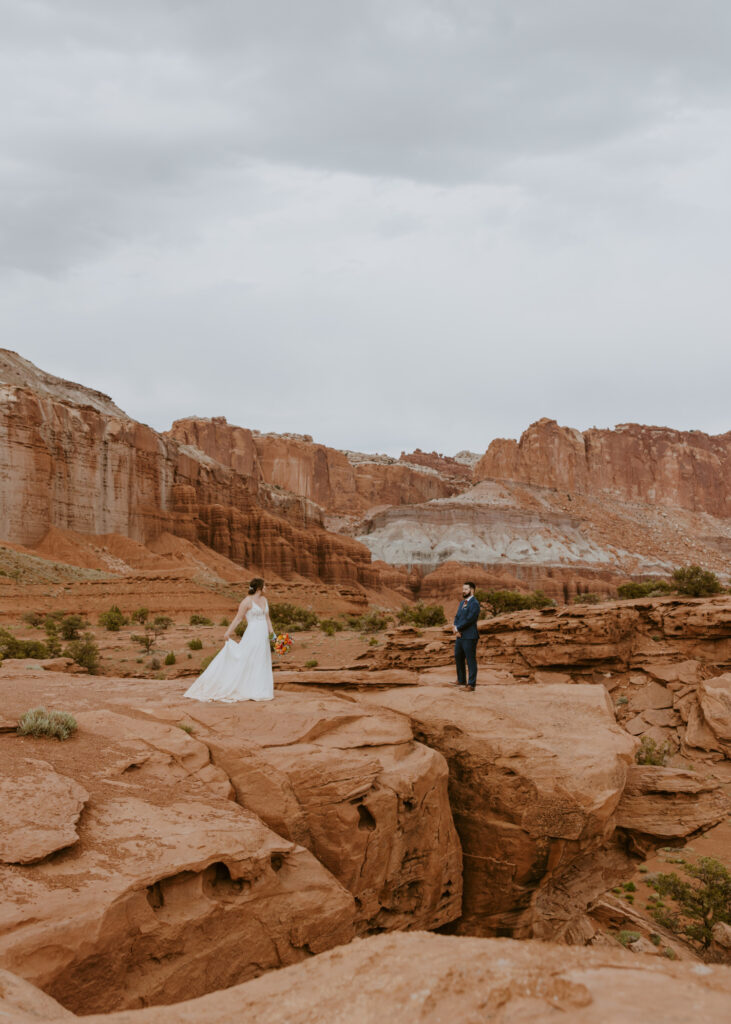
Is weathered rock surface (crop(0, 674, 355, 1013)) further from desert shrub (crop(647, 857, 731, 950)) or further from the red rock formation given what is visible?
the red rock formation

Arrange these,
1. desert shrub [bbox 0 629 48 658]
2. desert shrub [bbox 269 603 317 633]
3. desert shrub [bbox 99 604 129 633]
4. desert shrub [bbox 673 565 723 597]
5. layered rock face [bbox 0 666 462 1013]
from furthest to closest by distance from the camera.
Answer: desert shrub [bbox 269 603 317 633], desert shrub [bbox 99 604 129 633], desert shrub [bbox 673 565 723 597], desert shrub [bbox 0 629 48 658], layered rock face [bbox 0 666 462 1013]

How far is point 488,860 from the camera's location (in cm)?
854

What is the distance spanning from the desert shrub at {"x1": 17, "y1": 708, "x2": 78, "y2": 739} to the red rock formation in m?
128

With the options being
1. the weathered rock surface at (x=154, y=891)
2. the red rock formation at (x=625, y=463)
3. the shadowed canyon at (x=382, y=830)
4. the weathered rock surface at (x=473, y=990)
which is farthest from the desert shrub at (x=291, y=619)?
the red rock formation at (x=625, y=463)

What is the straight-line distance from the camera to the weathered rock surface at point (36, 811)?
4.71 m

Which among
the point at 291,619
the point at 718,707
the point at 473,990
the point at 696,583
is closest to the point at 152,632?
the point at 291,619

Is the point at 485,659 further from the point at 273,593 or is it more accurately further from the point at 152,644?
the point at 273,593

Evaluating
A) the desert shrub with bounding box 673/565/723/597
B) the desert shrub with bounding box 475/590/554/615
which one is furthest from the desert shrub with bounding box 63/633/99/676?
the desert shrub with bounding box 673/565/723/597

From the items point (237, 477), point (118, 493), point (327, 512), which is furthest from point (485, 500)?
point (118, 493)

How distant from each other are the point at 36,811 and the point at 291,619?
113 ft

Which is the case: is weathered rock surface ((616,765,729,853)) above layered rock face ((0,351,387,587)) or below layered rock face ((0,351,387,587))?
below

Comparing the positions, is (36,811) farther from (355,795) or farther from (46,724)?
(355,795)

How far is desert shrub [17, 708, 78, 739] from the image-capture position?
6.65 m

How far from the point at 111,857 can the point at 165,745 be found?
2052 mm
